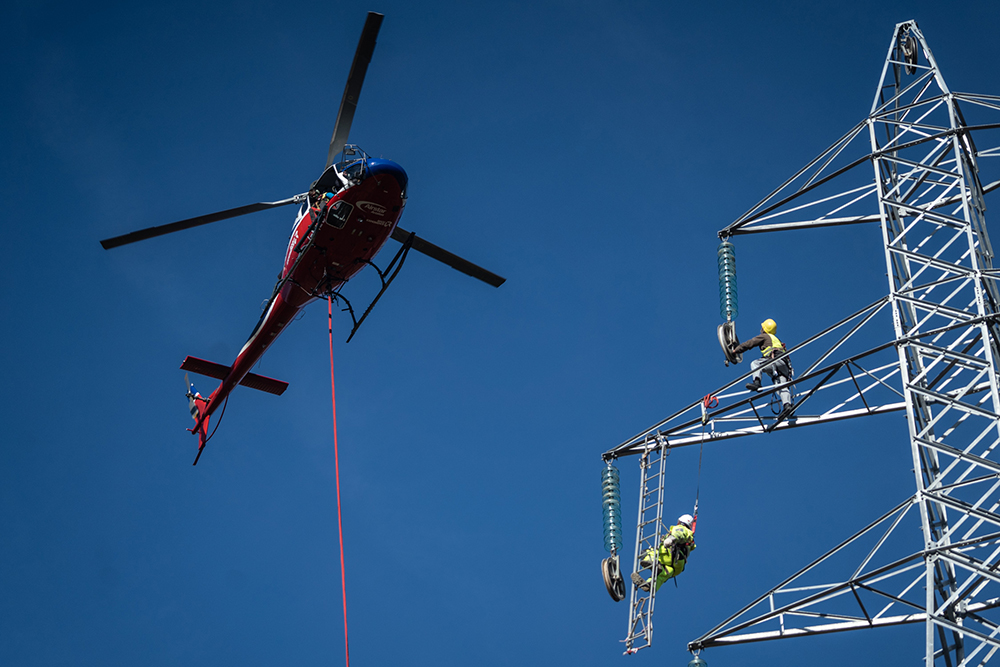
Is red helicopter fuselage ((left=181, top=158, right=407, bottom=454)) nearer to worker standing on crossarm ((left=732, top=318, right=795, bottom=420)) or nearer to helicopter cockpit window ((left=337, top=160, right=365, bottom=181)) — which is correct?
helicopter cockpit window ((left=337, top=160, right=365, bottom=181))

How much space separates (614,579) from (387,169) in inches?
338

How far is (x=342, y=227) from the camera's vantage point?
21109 mm

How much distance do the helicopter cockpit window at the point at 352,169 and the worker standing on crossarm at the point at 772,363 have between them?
25.4ft

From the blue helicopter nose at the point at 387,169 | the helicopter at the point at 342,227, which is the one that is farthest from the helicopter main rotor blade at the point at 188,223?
the blue helicopter nose at the point at 387,169

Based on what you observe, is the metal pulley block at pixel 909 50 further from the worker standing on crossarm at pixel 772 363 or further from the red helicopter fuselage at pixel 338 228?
the red helicopter fuselage at pixel 338 228

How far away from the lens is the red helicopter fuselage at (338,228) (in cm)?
2070

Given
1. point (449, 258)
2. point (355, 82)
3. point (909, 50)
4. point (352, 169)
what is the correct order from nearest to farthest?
point (355, 82) < point (352, 169) < point (909, 50) < point (449, 258)

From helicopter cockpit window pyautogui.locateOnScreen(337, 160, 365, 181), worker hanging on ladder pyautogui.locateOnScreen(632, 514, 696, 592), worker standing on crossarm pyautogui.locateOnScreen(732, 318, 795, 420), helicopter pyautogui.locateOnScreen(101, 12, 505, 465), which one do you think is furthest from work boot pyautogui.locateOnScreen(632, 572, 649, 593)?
helicopter cockpit window pyautogui.locateOnScreen(337, 160, 365, 181)

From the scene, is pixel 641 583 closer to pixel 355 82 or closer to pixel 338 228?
pixel 338 228

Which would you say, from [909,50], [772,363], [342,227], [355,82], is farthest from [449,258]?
[909,50]

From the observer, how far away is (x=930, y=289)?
1802 cm

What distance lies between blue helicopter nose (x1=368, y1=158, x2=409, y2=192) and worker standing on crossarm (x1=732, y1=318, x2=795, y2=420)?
7011 millimetres

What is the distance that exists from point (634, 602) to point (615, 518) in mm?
1789

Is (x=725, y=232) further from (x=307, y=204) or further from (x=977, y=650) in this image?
(x=977, y=650)
